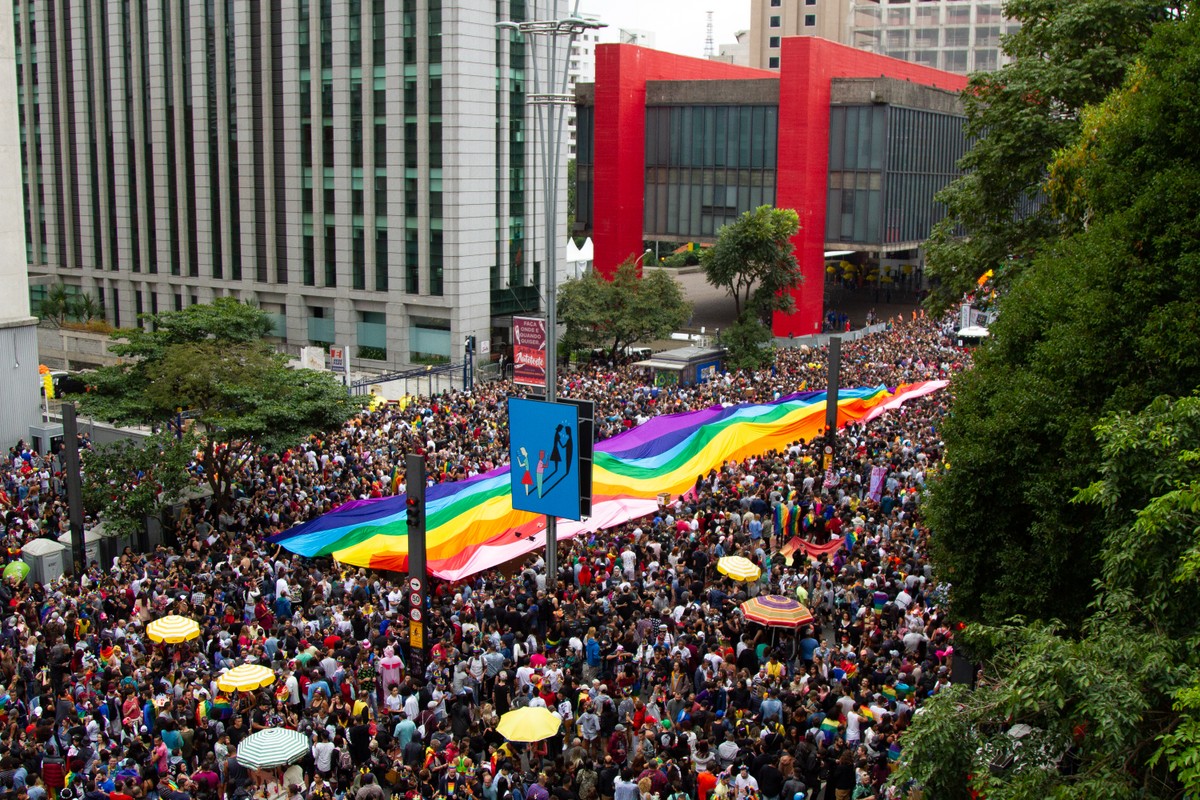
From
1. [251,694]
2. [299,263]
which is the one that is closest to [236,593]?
[251,694]

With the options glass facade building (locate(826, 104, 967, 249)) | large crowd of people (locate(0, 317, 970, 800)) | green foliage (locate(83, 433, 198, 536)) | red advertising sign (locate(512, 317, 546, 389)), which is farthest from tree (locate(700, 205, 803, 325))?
green foliage (locate(83, 433, 198, 536))

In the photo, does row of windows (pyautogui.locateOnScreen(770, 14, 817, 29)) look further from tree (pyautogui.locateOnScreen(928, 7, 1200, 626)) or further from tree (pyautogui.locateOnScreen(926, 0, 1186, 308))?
tree (pyautogui.locateOnScreen(928, 7, 1200, 626))

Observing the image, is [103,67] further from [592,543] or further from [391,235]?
[592,543]

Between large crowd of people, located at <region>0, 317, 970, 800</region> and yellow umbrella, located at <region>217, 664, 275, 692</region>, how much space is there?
34cm

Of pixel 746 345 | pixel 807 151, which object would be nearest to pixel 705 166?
pixel 807 151

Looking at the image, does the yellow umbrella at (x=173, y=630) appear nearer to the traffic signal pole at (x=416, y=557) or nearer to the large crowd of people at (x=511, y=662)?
the large crowd of people at (x=511, y=662)

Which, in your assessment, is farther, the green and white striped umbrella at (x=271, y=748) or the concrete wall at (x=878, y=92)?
the concrete wall at (x=878, y=92)

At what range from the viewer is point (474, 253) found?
53688 mm

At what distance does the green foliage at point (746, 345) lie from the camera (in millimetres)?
46625

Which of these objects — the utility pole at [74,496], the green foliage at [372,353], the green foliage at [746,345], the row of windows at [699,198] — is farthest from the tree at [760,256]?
the utility pole at [74,496]

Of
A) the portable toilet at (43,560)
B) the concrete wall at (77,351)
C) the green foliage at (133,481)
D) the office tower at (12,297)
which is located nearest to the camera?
the portable toilet at (43,560)

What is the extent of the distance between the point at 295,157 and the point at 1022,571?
5026 centimetres

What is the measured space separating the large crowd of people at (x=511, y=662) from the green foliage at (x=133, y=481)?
3.46 feet

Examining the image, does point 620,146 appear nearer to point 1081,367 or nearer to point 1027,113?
point 1027,113
